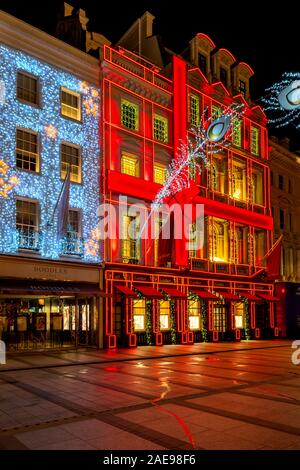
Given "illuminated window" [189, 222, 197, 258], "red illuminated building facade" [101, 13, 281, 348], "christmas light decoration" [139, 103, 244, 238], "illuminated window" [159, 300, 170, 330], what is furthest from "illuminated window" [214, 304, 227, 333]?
"christmas light decoration" [139, 103, 244, 238]

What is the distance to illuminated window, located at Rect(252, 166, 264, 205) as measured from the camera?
3375 cm

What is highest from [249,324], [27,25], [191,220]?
[27,25]

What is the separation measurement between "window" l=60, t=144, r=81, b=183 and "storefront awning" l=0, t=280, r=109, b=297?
5.20m

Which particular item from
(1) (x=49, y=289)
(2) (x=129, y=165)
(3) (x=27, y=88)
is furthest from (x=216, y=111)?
(1) (x=49, y=289)

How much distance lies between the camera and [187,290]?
27250mm

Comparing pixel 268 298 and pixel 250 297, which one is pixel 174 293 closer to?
pixel 250 297

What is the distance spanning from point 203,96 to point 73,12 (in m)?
9.72

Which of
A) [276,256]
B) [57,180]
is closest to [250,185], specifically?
[276,256]

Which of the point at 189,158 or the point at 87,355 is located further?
the point at 189,158

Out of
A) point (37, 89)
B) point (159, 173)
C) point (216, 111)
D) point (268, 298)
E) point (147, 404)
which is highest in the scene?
point (216, 111)

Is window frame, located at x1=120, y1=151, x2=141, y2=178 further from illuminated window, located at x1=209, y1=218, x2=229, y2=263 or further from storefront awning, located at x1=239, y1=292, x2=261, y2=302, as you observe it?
storefront awning, located at x1=239, y1=292, x2=261, y2=302

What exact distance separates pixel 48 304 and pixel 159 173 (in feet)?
32.2

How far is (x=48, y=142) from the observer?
21.8 metres
